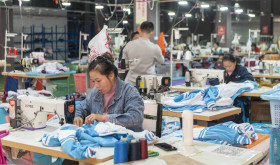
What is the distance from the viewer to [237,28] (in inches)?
958

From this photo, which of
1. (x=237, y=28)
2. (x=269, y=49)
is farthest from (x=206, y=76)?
(x=237, y=28)

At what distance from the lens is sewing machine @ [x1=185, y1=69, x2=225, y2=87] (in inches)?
206

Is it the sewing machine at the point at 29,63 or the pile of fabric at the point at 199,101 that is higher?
the sewing machine at the point at 29,63

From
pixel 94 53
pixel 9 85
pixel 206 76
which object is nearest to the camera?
pixel 94 53

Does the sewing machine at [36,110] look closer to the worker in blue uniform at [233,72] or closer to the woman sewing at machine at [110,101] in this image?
the woman sewing at machine at [110,101]

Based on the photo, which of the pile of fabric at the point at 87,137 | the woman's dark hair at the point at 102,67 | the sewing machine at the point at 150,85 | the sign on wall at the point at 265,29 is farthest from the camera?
the sign on wall at the point at 265,29

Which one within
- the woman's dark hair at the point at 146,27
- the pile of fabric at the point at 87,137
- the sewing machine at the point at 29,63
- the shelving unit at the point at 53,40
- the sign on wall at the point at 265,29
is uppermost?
the sign on wall at the point at 265,29

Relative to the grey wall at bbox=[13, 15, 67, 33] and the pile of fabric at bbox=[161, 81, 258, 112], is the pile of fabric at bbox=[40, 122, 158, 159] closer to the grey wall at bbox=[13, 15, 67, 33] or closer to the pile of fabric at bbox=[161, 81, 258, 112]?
the pile of fabric at bbox=[161, 81, 258, 112]

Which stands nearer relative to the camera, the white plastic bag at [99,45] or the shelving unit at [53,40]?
the white plastic bag at [99,45]

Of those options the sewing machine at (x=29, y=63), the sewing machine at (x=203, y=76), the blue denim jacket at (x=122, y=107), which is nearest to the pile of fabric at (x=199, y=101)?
the blue denim jacket at (x=122, y=107)

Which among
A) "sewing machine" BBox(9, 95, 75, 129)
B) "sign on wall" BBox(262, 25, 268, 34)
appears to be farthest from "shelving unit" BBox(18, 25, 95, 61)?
"sewing machine" BBox(9, 95, 75, 129)

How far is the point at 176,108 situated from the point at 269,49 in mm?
15173

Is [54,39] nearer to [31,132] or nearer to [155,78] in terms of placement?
[155,78]

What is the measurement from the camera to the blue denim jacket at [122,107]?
2.75 metres
